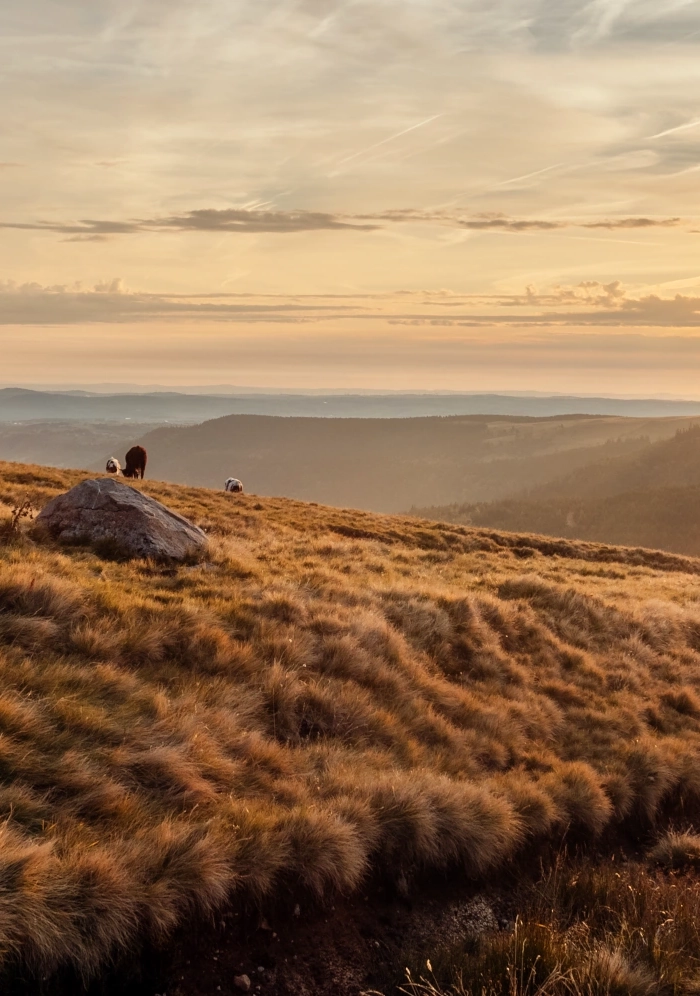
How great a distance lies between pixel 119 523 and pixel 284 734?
6617 millimetres

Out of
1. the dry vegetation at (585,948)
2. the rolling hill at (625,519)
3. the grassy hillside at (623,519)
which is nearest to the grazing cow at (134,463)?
the dry vegetation at (585,948)

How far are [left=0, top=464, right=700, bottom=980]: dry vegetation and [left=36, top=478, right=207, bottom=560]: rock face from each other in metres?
0.75

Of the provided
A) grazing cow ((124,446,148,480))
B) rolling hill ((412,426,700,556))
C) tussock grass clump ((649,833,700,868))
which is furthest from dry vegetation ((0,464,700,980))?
rolling hill ((412,426,700,556))

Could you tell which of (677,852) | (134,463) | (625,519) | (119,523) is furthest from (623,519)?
(677,852)

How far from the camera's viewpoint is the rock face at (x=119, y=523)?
12.5m

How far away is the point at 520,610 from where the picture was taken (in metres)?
14.6

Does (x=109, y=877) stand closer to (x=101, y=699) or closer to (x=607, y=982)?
(x=101, y=699)

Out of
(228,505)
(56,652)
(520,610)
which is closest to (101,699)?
(56,652)

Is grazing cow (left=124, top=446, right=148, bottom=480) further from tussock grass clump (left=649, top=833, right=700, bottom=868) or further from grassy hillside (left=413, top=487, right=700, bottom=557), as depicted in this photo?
grassy hillside (left=413, top=487, right=700, bottom=557)

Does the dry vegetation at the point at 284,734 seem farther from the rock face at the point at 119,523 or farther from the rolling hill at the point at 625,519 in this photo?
the rolling hill at the point at 625,519

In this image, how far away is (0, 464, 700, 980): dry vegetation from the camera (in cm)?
506

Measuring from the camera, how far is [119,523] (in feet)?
42.0

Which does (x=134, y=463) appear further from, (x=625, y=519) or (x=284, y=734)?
(x=625, y=519)

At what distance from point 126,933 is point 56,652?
12.7ft
